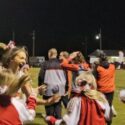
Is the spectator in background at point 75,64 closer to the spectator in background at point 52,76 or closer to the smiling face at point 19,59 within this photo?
the spectator in background at point 52,76

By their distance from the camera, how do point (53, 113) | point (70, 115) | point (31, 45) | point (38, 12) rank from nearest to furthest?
1. point (70, 115)
2. point (53, 113)
3. point (31, 45)
4. point (38, 12)

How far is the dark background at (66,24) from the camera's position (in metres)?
128

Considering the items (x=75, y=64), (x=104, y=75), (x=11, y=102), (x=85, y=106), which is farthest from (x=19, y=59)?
(x=75, y=64)

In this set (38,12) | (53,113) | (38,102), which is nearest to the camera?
(38,102)

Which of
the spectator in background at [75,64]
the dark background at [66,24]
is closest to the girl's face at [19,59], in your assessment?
the spectator in background at [75,64]

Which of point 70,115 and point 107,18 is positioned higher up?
point 107,18

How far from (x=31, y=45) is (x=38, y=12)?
12277mm

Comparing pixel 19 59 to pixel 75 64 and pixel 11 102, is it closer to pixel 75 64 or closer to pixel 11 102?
pixel 11 102

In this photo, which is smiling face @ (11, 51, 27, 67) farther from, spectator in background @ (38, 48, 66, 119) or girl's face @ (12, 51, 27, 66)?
spectator in background @ (38, 48, 66, 119)

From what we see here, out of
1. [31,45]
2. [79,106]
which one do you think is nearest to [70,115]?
[79,106]

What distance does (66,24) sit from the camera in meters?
135

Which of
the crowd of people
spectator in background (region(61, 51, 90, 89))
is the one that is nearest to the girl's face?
the crowd of people

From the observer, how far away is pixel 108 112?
282 inches

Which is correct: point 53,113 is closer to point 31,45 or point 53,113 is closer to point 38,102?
point 38,102
